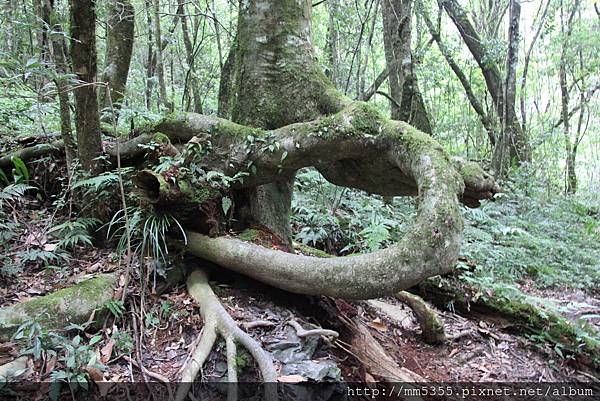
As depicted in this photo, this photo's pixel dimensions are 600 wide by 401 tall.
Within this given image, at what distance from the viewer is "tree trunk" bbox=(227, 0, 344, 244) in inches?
180

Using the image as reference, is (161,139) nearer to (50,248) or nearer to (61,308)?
(50,248)

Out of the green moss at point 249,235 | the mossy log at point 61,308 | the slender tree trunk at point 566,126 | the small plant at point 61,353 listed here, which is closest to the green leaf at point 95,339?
the small plant at point 61,353

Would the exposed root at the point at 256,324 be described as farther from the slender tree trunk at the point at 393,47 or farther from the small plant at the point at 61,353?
the slender tree trunk at the point at 393,47

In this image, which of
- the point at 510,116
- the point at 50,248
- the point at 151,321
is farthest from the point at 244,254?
the point at 510,116

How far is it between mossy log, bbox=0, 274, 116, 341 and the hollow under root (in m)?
0.79

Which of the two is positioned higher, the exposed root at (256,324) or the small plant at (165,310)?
the small plant at (165,310)

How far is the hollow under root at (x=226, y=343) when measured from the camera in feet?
10.1

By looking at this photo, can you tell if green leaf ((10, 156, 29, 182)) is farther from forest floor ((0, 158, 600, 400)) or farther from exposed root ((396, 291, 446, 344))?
exposed root ((396, 291, 446, 344))

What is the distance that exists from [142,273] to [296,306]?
4.72 ft

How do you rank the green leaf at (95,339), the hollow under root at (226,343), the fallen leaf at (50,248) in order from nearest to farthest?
the hollow under root at (226,343) → the green leaf at (95,339) → the fallen leaf at (50,248)

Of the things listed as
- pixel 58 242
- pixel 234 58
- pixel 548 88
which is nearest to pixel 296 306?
pixel 58 242

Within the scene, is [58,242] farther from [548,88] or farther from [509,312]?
[548,88]

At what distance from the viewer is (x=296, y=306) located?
13.3ft

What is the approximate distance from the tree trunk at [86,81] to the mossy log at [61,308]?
1.41 metres
